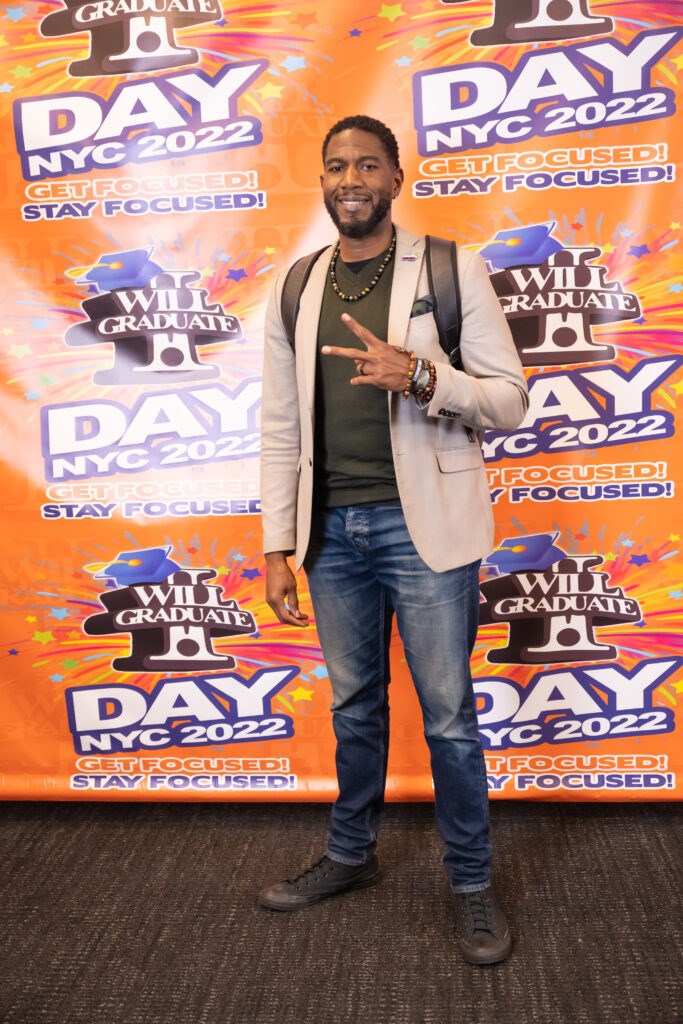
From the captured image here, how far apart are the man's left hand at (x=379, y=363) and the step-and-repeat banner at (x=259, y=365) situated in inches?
34.2

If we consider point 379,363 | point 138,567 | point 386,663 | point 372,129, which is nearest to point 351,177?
point 372,129

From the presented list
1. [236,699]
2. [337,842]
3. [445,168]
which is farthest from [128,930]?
[445,168]

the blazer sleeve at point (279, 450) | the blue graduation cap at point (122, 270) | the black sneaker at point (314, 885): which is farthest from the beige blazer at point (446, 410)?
the black sneaker at point (314, 885)

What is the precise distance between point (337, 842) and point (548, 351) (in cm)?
142

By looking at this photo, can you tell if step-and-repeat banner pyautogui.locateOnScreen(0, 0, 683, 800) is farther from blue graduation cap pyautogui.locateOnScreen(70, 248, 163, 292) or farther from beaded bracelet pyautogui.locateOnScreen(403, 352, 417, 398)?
beaded bracelet pyautogui.locateOnScreen(403, 352, 417, 398)

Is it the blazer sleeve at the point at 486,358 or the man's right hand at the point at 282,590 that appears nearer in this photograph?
the blazer sleeve at the point at 486,358

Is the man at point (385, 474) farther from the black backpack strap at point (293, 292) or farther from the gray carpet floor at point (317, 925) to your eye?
the gray carpet floor at point (317, 925)

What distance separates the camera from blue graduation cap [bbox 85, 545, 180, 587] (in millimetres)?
2584

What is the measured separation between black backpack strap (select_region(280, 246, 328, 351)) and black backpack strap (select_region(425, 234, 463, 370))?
0.96 ft

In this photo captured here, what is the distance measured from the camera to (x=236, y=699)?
2645mm

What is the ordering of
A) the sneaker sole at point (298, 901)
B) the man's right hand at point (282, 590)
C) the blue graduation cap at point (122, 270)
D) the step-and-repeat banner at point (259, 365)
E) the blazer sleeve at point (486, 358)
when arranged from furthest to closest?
the blue graduation cap at point (122, 270)
the step-and-repeat banner at point (259, 365)
the sneaker sole at point (298, 901)
the man's right hand at point (282, 590)
the blazer sleeve at point (486, 358)

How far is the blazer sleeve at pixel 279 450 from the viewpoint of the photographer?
1983 mm

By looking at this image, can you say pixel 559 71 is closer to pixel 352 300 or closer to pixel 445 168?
pixel 445 168

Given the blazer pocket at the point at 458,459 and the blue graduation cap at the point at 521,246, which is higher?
the blue graduation cap at the point at 521,246
